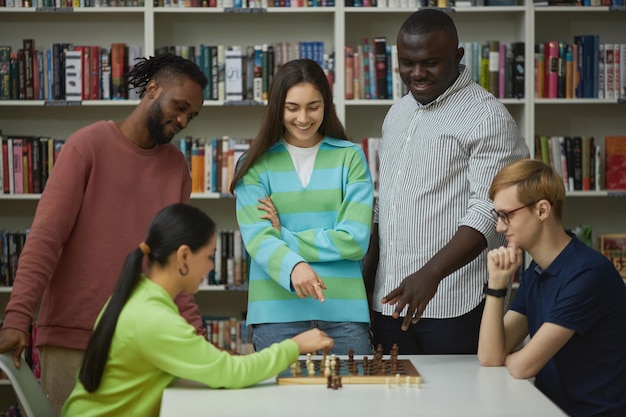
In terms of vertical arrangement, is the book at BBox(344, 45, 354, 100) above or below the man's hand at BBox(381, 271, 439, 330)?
above

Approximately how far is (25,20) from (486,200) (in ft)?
10.8

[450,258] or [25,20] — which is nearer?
[450,258]

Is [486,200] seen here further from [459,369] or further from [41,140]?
[41,140]

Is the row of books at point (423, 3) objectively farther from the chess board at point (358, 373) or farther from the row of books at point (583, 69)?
the chess board at point (358, 373)

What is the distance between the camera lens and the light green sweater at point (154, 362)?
2.05 metres

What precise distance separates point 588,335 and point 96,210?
4.39 ft

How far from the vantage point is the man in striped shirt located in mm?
2596

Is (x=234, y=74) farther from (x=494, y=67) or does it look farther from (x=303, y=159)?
(x=303, y=159)

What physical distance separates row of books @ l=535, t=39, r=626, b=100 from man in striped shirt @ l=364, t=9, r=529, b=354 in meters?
2.15

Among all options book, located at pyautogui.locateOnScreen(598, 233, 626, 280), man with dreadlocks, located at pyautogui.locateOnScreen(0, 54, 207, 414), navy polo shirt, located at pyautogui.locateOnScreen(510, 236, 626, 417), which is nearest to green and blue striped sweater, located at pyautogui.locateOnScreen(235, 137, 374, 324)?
man with dreadlocks, located at pyautogui.locateOnScreen(0, 54, 207, 414)

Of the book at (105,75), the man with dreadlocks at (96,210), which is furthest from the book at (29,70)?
the man with dreadlocks at (96,210)

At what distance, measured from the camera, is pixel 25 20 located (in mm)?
4887

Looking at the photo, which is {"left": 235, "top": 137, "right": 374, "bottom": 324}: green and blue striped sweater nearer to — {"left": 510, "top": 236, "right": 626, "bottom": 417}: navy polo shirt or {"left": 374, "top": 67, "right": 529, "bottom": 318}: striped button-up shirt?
{"left": 374, "top": 67, "right": 529, "bottom": 318}: striped button-up shirt

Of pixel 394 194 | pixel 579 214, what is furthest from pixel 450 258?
pixel 579 214
